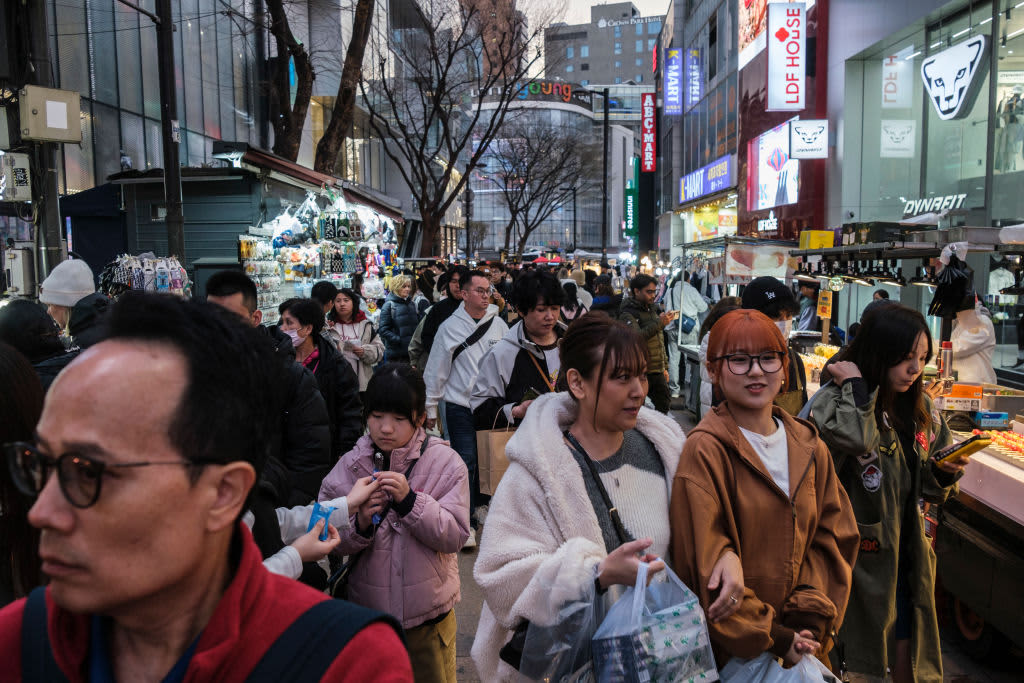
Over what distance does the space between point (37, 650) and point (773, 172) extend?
24.6 metres

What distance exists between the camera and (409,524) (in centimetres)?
291

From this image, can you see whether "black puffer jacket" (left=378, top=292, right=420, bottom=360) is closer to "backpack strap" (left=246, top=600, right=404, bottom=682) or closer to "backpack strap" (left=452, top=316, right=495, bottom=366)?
"backpack strap" (left=452, top=316, right=495, bottom=366)

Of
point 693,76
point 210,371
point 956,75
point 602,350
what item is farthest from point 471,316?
point 693,76

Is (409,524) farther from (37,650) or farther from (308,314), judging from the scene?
(308,314)

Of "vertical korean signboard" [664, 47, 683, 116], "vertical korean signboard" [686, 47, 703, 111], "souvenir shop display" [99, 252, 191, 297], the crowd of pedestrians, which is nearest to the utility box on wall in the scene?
"souvenir shop display" [99, 252, 191, 297]

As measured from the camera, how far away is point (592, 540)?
229 cm

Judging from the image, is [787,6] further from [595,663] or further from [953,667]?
[595,663]

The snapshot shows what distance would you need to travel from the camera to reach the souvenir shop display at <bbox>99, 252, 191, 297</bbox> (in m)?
8.44

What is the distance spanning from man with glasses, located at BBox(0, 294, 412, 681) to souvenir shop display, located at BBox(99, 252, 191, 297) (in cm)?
776

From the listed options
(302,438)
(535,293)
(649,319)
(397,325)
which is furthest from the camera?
(397,325)

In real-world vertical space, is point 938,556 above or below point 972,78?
below

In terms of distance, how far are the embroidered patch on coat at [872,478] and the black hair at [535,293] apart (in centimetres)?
225

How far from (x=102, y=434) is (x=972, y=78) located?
591 inches

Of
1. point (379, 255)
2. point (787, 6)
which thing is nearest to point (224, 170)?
point (379, 255)
